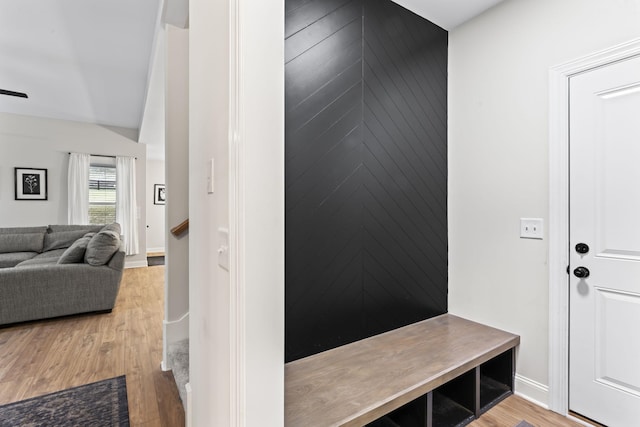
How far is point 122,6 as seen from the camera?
2379 mm

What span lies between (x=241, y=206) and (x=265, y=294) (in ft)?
0.81

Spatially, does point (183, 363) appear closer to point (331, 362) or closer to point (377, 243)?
point (331, 362)

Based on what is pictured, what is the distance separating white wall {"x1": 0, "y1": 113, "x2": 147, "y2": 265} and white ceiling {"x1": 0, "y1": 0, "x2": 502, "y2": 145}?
45 centimetres

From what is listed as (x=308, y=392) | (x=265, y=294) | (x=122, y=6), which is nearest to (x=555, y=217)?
(x=308, y=392)

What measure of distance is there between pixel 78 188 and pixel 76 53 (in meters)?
3.30

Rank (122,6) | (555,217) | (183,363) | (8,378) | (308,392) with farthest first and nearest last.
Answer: (122,6) < (8,378) < (183,363) < (555,217) < (308,392)

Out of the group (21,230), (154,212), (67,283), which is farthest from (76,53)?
(154,212)

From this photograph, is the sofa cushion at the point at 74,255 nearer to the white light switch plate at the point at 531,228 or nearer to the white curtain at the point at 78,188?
the white curtain at the point at 78,188

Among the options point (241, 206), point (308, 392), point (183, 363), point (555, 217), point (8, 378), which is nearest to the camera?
point (241, 206)

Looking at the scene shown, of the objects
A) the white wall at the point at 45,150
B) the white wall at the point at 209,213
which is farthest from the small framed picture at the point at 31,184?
the white wall at the point at 209,213

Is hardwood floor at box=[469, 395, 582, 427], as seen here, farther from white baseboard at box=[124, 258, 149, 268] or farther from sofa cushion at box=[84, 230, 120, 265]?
white baseboard at box=[124, 258, 149, 268]

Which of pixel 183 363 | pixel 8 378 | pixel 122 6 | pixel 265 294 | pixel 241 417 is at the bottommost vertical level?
pixel 8 378

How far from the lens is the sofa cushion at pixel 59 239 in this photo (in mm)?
4842

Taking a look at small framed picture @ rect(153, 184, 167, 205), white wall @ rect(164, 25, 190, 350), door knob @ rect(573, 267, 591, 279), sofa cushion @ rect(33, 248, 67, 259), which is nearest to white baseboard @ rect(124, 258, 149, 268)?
sofa cushion @ rect(33, 248, 67, 259)
